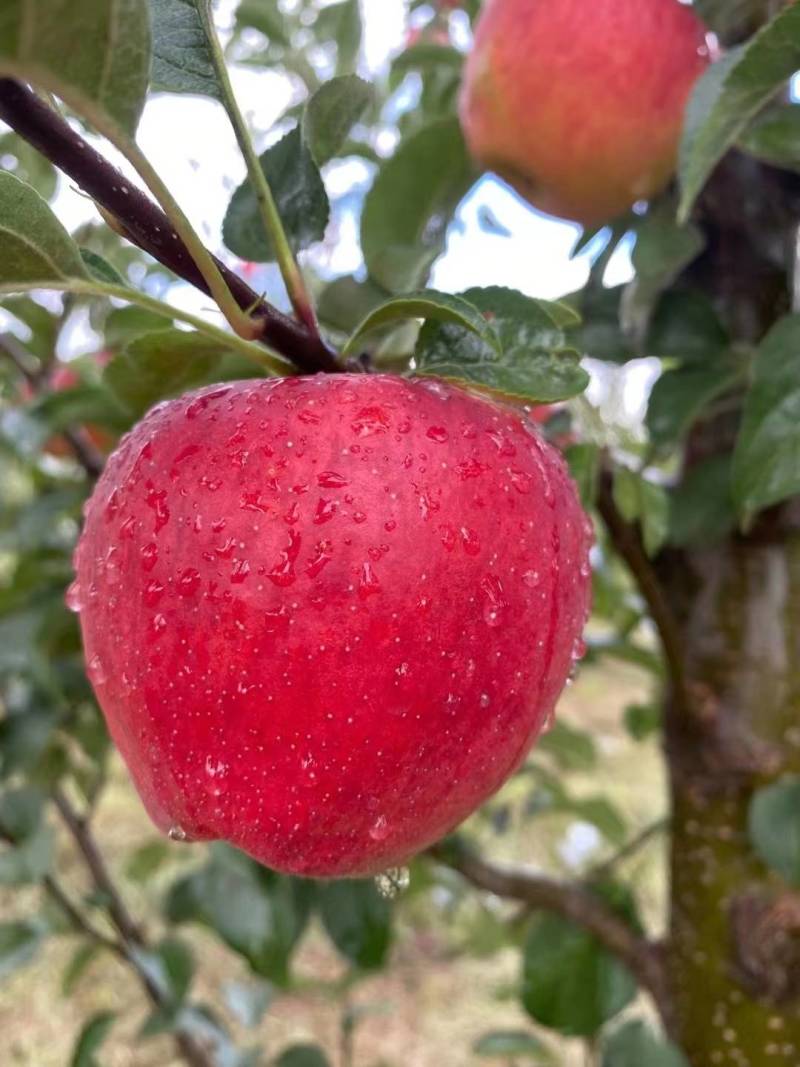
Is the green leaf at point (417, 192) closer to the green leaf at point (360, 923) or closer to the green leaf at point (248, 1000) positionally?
the green leaf at point (360, 923)

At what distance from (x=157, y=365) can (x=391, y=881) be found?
0.23 m

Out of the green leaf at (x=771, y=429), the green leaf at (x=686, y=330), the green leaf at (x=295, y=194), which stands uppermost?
the green leaf at (x=295, y=194)

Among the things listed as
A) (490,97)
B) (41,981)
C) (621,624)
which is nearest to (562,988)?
(621,624)

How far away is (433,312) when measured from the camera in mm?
313

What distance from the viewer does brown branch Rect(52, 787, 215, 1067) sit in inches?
35.2

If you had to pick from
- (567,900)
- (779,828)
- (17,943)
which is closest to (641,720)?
(567,900)

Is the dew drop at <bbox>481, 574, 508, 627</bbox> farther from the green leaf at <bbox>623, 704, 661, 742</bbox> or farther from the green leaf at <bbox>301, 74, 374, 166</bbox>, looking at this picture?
the green leaf at <bbox>623, 704, 661, 742</bbox>

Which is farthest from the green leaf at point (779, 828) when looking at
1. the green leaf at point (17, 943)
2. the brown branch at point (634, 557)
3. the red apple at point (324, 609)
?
the green leaf at point (17, 943)

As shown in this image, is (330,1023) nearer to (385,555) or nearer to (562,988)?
(562,988)

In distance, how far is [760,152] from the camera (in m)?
0.46

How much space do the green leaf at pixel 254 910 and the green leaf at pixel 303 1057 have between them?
23 cm

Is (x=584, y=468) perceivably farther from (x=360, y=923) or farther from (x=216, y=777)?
(x=360, y=923)

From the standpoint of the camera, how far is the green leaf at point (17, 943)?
0.87m

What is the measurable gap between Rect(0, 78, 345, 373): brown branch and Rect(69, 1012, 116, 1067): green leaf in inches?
30.0
